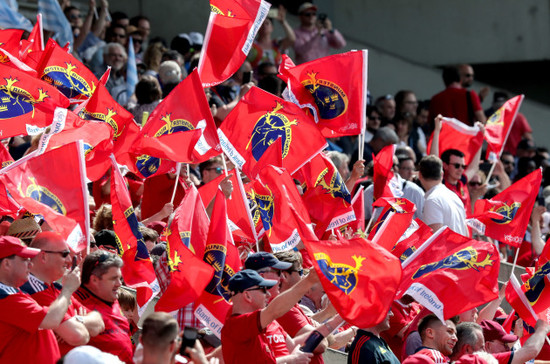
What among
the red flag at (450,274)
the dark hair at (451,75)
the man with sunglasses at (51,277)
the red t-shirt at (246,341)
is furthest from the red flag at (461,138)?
the man with sunglasses at (51,277)

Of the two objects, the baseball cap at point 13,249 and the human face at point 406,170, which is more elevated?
the baseball cap at point 13,249

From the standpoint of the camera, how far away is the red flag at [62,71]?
29.4 feet

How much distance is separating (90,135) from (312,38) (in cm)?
755

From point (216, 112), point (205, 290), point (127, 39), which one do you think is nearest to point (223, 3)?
point (216, 112)

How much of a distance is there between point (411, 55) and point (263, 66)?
7.38 m

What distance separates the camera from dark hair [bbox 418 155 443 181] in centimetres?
980

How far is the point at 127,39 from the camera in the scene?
13.2m

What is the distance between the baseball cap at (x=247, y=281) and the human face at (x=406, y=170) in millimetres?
4617

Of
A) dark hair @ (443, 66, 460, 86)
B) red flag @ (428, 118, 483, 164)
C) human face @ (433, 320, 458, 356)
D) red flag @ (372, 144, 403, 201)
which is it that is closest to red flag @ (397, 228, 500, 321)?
human face @ (433, 320, 458, 356)

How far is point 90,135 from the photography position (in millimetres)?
8125

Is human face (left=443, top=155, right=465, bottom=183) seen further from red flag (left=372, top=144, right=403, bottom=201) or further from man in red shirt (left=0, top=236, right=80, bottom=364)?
man in red shirt (left=0, top=236, right=80, bottom=364)

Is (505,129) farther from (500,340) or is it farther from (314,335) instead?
(314,335)

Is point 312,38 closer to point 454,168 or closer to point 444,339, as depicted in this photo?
point 454,168

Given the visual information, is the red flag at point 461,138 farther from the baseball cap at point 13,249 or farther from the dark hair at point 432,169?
the baseball cap at point 13,249
